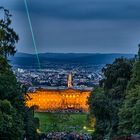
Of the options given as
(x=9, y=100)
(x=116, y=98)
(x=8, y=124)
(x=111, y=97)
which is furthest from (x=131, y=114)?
(x=111, y=97)

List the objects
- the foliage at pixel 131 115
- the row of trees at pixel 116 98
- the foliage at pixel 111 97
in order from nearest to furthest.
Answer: the foliage at pixel 131 115 → the row of trees at pixel 116 98 → the foliage at pixel 111 97

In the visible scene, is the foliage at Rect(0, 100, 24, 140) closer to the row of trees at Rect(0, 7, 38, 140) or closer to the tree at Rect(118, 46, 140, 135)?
the row of trees at Rect(0, 7, 38, 140)

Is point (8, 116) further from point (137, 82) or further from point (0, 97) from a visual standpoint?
point (137, 82)

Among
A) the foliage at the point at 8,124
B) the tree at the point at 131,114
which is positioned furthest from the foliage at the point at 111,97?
the foliage at the point at 8,124

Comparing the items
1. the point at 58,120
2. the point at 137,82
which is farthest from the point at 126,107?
the point at 58,120

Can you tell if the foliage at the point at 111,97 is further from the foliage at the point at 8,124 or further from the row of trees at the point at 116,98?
the foliage at the point at 8,124

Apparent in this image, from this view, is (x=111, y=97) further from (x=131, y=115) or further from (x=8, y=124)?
(x=8, y=124)

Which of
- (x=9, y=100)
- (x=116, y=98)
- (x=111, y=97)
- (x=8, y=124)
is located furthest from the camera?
(x=111, y=97)
